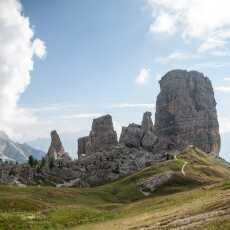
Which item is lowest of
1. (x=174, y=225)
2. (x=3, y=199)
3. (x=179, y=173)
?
(x=174, y=225)

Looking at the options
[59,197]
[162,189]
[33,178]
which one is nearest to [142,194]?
[162,189]

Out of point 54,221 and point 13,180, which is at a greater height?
point 13,180

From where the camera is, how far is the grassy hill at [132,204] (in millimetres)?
53281

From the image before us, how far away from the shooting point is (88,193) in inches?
5738

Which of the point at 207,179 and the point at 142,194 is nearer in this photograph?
the point at 142,194

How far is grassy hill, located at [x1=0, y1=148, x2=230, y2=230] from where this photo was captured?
5328 centimetres

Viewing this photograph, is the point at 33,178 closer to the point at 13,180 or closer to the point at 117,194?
the point at 13,180

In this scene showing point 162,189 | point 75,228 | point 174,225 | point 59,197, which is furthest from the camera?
point 162,189

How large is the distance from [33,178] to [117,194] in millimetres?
56783

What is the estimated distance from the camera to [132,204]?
103 m

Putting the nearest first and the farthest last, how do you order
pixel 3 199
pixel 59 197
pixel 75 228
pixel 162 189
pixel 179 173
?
pixel 75 228 < pixel 3 199 < pixel 59 197 < pixel 162 189 < pixel 179 173

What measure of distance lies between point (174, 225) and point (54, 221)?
31.5 meters

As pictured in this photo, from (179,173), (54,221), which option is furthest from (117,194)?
(54,221)

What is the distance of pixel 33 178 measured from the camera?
193 meters
